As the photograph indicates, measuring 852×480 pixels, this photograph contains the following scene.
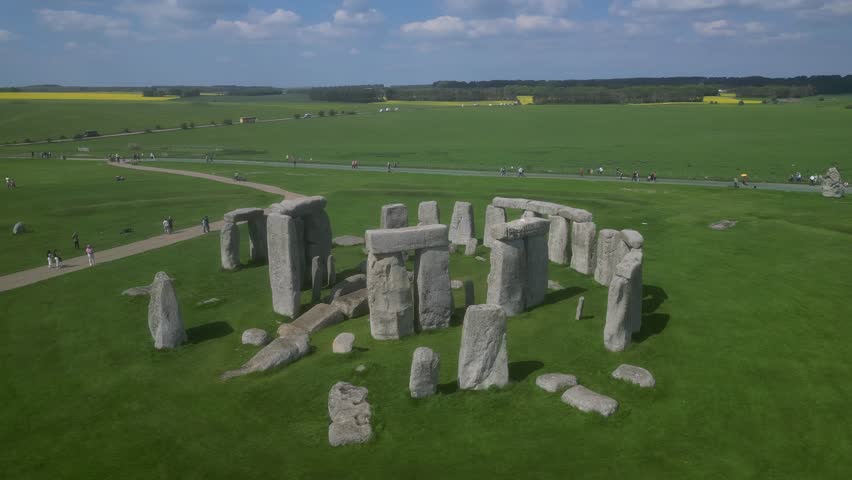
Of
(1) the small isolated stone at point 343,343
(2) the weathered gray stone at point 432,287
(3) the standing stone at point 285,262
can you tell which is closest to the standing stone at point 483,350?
(2) the weathered gray stone at point 432,287

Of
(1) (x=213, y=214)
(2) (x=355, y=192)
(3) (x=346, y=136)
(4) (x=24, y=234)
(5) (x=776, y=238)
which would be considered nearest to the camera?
(5) (x=776, y=238)

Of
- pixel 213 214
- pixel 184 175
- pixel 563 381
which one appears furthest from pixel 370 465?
pixel 184 175

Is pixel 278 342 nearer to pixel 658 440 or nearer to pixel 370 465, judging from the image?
pixel 370 465

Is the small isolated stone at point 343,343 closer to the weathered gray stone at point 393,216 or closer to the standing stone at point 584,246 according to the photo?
the weathered gray stone at point 393,216

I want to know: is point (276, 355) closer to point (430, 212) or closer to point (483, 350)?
point (483, 350)

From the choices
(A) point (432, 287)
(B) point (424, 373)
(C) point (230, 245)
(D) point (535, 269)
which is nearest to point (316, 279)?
(A) point (432, 287)

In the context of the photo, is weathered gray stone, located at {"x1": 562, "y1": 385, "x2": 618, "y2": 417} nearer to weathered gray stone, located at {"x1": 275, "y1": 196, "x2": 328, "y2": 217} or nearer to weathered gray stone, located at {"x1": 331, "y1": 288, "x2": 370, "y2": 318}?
weathered gray stone, located at {"x1": 331, "y1": 288, "x2": 370, "y2": 318}
